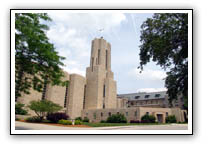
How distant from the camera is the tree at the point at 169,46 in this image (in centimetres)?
745

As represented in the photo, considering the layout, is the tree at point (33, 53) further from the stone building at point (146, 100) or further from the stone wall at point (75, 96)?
the stone building at point (146, 100)

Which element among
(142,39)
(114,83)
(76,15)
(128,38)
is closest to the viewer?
(76,15)

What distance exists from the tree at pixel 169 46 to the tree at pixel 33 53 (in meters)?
4.15

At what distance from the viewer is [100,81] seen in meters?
41.5

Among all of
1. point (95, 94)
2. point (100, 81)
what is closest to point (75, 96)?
point (95, 94)

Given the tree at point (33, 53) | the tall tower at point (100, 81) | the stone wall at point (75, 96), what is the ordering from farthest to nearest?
1. the tall tower at point (100, 81)
2. the stone wall at point (75, 96)
3. the tree at point (33, 53)

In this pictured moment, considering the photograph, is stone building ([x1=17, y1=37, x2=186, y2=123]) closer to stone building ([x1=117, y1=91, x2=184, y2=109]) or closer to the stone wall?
the stone wall

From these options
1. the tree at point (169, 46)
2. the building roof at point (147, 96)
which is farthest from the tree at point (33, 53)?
the building roof at point (147, 96)

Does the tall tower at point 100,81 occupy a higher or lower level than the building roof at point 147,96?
higher

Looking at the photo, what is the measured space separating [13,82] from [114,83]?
37.6 metres

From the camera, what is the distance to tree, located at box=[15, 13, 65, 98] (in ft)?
21.6
